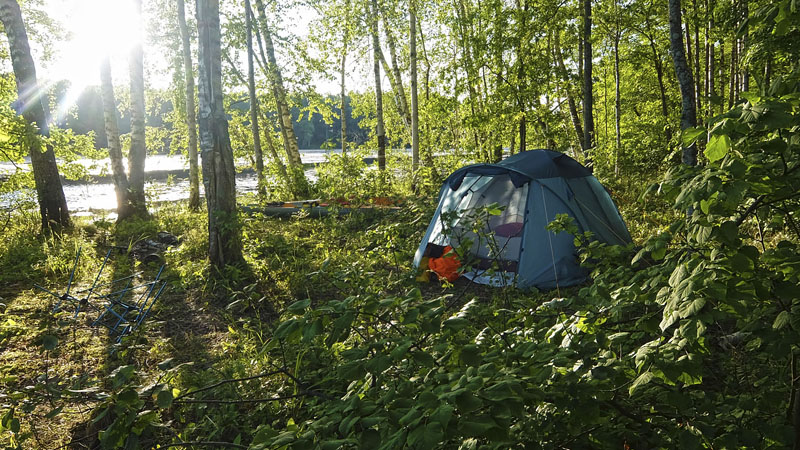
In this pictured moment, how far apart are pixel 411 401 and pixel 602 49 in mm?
16850

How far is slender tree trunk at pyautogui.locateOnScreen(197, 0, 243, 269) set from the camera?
19.7ft

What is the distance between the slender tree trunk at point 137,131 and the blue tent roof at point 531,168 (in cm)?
783

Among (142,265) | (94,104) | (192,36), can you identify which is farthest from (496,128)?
(94,104)

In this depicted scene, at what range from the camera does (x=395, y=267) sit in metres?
6.72

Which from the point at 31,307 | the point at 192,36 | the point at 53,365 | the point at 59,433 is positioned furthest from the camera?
the point at 192,36

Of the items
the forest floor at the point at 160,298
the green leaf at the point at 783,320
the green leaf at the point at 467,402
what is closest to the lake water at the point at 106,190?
the forest floor at the point at 160,298

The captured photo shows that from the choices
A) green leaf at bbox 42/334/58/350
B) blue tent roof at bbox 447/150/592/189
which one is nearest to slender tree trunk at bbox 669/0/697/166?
blue tent roof at bbox 447/150/592/189

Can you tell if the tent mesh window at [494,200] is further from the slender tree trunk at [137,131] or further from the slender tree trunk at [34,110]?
the slender tree trunk at [137,131]

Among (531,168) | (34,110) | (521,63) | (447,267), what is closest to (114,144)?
(34,110)

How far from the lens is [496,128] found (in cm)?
996

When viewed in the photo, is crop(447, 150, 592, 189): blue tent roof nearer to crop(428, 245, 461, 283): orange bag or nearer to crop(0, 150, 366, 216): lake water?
crop(428, 245, 461, 283): orange bag

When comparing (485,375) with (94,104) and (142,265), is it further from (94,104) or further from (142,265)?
(94,104)

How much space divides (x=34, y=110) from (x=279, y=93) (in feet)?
21.0

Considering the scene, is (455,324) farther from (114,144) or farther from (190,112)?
(190,112)
